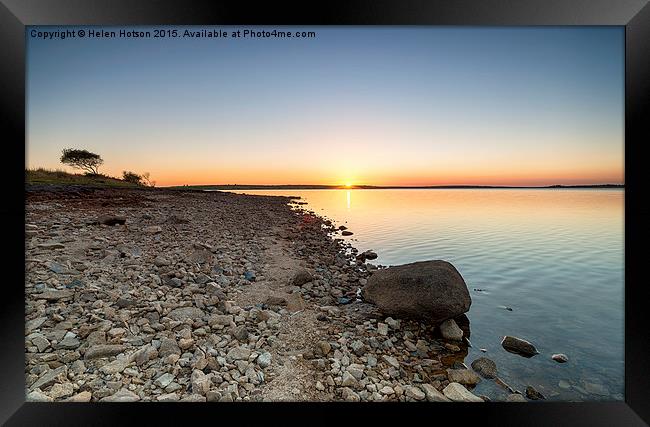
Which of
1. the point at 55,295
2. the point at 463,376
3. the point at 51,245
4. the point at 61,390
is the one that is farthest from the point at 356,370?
the point at 51,245

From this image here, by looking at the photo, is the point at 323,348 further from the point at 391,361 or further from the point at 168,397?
the point at 168,397

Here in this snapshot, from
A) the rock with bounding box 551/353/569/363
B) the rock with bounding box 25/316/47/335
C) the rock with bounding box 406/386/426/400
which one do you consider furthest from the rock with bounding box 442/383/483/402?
the rock with bounding box 25/316/47/335

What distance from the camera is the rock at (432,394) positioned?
2883 mm

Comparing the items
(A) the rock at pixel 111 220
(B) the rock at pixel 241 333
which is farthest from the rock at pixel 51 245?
(B) the rock at pixel 241 333

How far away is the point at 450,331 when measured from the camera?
400 centimetres

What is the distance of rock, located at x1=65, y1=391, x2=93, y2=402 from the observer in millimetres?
2467

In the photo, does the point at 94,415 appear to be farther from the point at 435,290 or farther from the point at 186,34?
the point at 435,290

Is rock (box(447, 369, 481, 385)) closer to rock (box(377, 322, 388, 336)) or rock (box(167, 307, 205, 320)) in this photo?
rock (box(377, 322, 388, 336))

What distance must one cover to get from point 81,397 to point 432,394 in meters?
3.09
